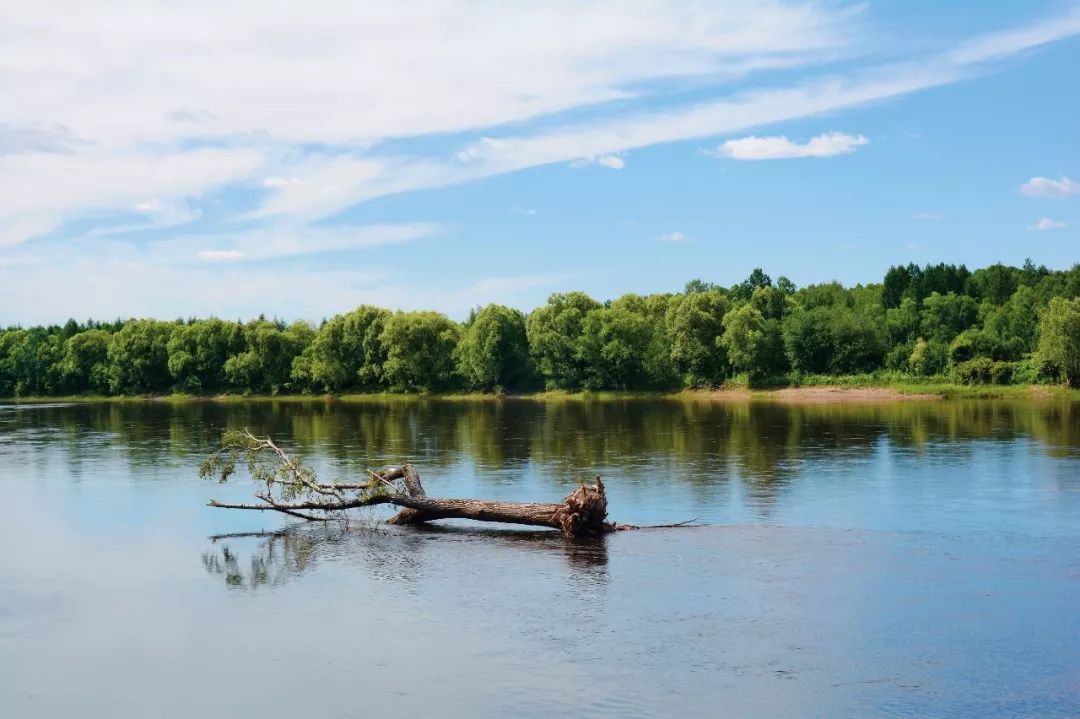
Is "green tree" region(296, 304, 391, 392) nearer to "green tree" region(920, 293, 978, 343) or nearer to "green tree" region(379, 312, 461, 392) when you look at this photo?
"green tree" region(379, 312, 461, 392)

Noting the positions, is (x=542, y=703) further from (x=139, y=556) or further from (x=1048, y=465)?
(x=1048, y=465)

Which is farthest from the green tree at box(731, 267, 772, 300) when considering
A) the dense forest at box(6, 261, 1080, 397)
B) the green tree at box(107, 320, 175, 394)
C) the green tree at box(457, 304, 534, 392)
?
the green tree at box(107, 320, 175, 394)

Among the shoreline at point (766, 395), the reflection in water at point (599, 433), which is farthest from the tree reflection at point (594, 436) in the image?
the shoreline at point (766, 395)

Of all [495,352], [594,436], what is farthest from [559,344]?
[594,436]

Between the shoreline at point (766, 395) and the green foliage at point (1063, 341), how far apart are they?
5.94 feet

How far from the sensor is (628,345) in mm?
125062

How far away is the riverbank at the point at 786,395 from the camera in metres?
97.2

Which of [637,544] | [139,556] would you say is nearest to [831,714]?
[637,544]

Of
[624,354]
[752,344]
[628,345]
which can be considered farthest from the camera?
[628,345]

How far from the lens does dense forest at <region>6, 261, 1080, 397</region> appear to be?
113 m

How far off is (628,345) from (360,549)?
98583 millimetres

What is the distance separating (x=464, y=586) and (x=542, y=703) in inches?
301

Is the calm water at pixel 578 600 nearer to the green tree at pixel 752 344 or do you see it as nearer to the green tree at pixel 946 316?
the green tree at pixel 752 344

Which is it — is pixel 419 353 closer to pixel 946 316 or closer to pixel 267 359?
pixel 267 359
